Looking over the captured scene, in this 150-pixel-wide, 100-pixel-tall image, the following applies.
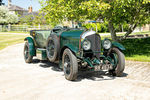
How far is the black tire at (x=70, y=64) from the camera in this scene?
6215 mm

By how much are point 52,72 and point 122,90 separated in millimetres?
3097

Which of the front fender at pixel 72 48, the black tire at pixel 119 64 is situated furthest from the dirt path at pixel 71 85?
the front fender at pixel 72 48

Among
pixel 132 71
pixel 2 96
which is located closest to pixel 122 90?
pixel 132 71

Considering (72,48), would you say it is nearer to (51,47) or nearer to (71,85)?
(71,85)

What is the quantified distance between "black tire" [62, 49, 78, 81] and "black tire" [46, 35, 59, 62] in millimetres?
576

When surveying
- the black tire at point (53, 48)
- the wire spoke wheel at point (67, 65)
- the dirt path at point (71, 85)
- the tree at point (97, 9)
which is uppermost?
the tree at point (97, 9)

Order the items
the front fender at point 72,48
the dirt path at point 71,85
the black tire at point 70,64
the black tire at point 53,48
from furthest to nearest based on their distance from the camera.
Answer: the black tire at point 53,48 → the front fender at point 72,48 → the black tire at point 70,64 → the dirt path at point 71,85

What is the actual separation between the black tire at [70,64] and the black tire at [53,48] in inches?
22.7

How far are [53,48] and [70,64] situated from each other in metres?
1.48

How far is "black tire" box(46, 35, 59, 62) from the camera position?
727 centimetres

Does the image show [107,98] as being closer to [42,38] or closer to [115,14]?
[42,38]

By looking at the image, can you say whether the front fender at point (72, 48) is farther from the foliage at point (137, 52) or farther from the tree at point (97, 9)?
the foliage at point (137, 52)

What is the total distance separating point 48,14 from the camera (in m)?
11.4

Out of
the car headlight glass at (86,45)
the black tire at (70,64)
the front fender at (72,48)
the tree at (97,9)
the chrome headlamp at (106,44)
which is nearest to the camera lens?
the black tire at (70,64)
